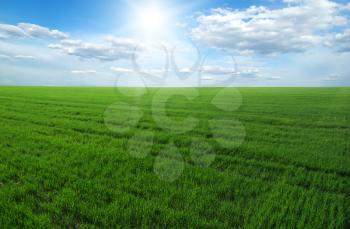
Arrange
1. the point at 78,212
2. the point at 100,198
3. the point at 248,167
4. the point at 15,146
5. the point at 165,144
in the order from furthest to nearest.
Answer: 1. the point at 165,144
2. the point at 15,146
3. the point at 248,167
4. the point at 100,198
5. the point at 78,212

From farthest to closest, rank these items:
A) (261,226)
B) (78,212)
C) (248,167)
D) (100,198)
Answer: (248,167)
(100,198)
(78,212)
(261,226)

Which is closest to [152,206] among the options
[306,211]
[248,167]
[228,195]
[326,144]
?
[228,195]

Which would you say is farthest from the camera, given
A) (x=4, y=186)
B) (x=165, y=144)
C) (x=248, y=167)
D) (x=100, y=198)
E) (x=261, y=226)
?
(x=165, y=144)

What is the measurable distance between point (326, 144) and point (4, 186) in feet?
30.4

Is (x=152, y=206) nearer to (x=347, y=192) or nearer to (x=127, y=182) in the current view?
(x=127, y=182)

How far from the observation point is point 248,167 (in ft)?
20.0

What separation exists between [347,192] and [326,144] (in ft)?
13.1

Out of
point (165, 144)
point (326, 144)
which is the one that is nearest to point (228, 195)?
point (165, 144)

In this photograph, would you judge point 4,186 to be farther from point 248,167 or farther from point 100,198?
point 248,167

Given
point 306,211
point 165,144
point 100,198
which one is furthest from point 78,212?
point 165,144

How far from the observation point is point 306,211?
4059 mm

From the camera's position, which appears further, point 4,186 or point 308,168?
point 308,168

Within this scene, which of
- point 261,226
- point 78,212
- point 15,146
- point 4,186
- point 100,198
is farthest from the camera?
point 15,146

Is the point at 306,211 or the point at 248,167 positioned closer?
the point at 306,211
